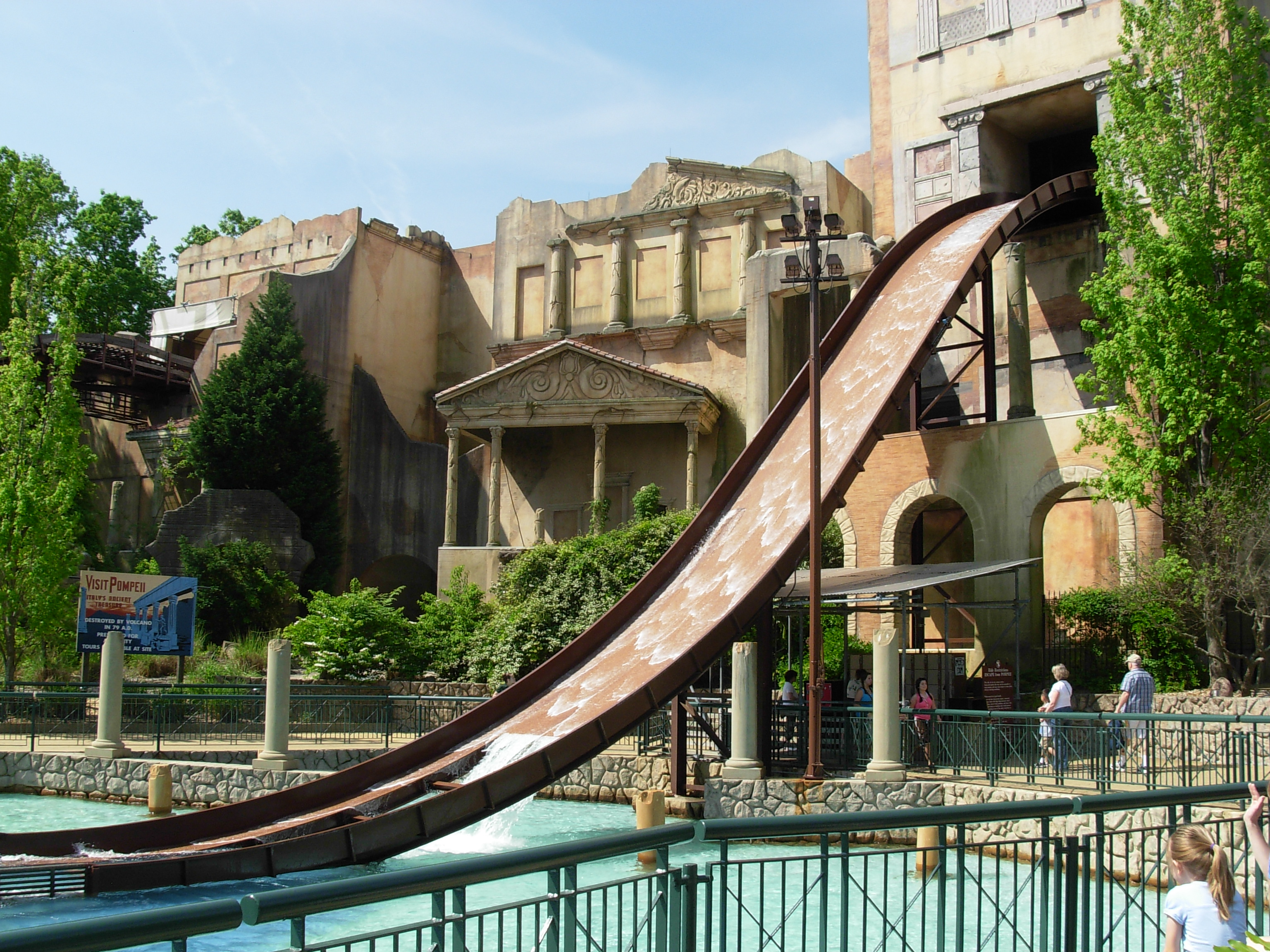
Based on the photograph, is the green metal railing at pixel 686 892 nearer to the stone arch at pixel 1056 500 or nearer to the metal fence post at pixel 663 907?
the metal fence post at pixel 663 907

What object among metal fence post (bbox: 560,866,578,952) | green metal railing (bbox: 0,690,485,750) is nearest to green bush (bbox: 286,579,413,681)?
green metal railing (bbox: 0,690,485,750)

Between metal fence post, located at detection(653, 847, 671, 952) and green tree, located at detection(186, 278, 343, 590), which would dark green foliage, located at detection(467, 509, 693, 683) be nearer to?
green tree, located at detection(186, 278, 343, 590)

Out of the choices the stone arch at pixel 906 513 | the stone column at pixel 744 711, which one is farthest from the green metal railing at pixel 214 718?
the stone arch at pixel 906 513

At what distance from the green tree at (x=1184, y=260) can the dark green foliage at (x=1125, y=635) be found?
2.03 m

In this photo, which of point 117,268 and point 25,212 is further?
point 117,268

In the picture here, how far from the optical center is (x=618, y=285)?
43.3 m

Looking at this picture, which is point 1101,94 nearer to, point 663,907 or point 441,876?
point 663,907

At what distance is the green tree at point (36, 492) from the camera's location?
28.8 metres

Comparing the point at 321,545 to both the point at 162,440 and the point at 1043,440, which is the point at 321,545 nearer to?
the point at 162,440

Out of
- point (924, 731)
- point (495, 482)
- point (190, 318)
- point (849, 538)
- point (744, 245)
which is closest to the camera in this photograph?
point (924, 731)

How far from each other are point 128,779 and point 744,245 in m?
26.9

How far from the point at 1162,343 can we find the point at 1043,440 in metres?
3.29

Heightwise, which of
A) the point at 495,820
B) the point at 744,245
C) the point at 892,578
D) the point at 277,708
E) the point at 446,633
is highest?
the point at 744,245

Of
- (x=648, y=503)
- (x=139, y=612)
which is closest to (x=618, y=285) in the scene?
(x=648, y=503)
